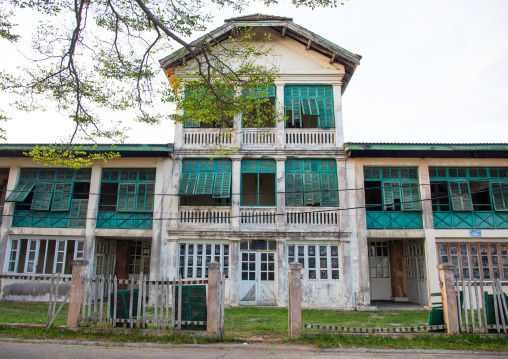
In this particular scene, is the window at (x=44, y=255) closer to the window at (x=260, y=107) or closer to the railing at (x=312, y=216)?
the railing at (x=312, y=216)

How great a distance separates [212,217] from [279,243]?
284 cm

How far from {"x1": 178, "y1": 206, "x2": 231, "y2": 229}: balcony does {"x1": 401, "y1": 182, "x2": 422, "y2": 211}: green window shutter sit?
706 centimetres

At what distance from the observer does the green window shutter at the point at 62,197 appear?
16.2 meters

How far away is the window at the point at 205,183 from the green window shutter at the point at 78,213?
4049 millimetres

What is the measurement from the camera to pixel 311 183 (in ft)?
52.5

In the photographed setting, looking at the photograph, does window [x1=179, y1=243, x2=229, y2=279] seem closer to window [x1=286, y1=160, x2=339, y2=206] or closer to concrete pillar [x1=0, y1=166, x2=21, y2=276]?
window [x1=286, y1=160, x2=339, y2=206]

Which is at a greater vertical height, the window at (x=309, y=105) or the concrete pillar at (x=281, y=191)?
the window at (x=309, y=105)

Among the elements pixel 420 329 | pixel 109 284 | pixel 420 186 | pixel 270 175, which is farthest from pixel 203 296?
pixel 420 186

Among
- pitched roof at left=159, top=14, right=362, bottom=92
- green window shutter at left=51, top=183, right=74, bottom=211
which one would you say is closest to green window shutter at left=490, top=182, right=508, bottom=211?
pitched roof at left=159, top=14, right=362, bottom=92

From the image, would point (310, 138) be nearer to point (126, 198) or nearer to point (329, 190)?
point (329, 190)

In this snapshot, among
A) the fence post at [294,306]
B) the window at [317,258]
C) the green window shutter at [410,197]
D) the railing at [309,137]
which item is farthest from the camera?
the railing at [309,137]

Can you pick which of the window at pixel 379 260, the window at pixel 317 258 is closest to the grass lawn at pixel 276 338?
the window at pixel 317 258

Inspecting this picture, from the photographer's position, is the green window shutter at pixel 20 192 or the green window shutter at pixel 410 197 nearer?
the green window shutter at pixel 410 197

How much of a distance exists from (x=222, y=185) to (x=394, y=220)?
6999 mm
